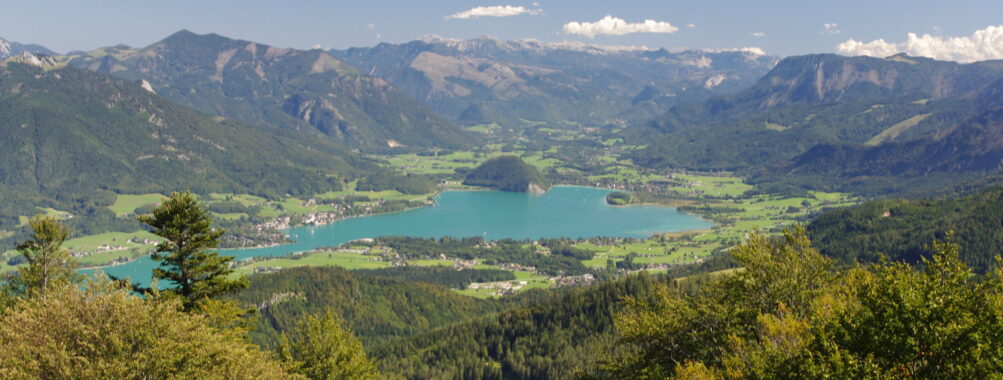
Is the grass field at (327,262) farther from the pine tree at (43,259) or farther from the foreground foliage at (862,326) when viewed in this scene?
the foreground foliage at (862,326)

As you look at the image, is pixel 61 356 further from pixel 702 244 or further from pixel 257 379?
pixel 702 244

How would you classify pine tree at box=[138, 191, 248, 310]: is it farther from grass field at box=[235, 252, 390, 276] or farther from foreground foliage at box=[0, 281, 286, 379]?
grass field at box=[235, 252, 390, 276]

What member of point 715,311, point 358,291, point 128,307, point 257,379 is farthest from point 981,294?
point 358,291

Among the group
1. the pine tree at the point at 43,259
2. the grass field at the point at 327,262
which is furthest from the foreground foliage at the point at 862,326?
the grass field at the point at 327,262

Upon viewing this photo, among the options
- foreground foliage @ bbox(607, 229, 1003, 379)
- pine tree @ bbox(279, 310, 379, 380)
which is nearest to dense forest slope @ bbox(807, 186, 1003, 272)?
foreground foliage @ bbox(607, 229, 1003, 379)

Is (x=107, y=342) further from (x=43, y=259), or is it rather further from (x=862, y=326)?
(x=862, y=326)
